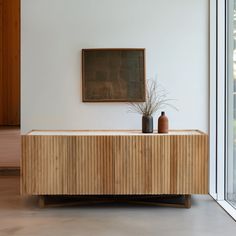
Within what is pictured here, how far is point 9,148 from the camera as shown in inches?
320

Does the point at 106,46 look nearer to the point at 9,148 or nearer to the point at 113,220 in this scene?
the point at 113,220

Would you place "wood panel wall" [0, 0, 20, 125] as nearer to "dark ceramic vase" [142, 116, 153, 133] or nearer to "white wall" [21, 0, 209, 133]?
"white wall" [21, 0, 209, 133]

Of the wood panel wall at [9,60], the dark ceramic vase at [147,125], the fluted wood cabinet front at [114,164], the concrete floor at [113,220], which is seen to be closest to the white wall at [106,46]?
the dark ceramic vase at [147,125]

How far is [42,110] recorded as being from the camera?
5383mm

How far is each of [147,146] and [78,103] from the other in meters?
1.08

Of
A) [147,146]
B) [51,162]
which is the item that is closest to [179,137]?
[147,146]

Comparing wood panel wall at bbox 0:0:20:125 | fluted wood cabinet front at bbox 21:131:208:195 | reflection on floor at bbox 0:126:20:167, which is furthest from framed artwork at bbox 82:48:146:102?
wood panel wall at bbox 0:0:20:125

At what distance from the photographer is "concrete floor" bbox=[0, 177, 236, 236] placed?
3984 millimetres

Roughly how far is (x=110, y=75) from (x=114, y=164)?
1.10 metres

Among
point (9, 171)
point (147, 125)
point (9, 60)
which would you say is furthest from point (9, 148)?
point (9, 60)

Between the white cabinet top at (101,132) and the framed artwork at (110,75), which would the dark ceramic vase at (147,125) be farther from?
the framed artwork at (110,75)

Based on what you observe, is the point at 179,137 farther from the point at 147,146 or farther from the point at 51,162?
the point at 51,162

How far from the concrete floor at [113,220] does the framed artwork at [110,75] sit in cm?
121

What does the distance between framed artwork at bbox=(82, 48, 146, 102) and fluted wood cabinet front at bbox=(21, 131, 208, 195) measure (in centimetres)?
75
